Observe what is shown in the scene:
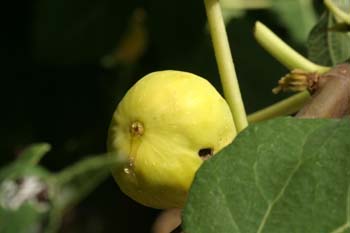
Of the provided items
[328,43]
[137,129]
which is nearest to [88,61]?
[328,43]

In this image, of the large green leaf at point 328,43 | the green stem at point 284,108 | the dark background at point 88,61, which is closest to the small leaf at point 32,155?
the green stem at point 284,108

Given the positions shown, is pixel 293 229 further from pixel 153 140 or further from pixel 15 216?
pixel 15 216

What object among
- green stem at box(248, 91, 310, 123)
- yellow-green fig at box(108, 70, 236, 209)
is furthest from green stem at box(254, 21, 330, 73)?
yellow-green fig at box(108, 70, 236, 209)

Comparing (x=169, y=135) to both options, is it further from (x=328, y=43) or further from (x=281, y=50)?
(x=328, y=43)

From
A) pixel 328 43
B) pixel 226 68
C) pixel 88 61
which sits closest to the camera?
pixel 226 68

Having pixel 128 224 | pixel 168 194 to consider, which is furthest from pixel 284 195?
pixel 128 224

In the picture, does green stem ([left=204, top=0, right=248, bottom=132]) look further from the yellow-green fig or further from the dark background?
the dark background
